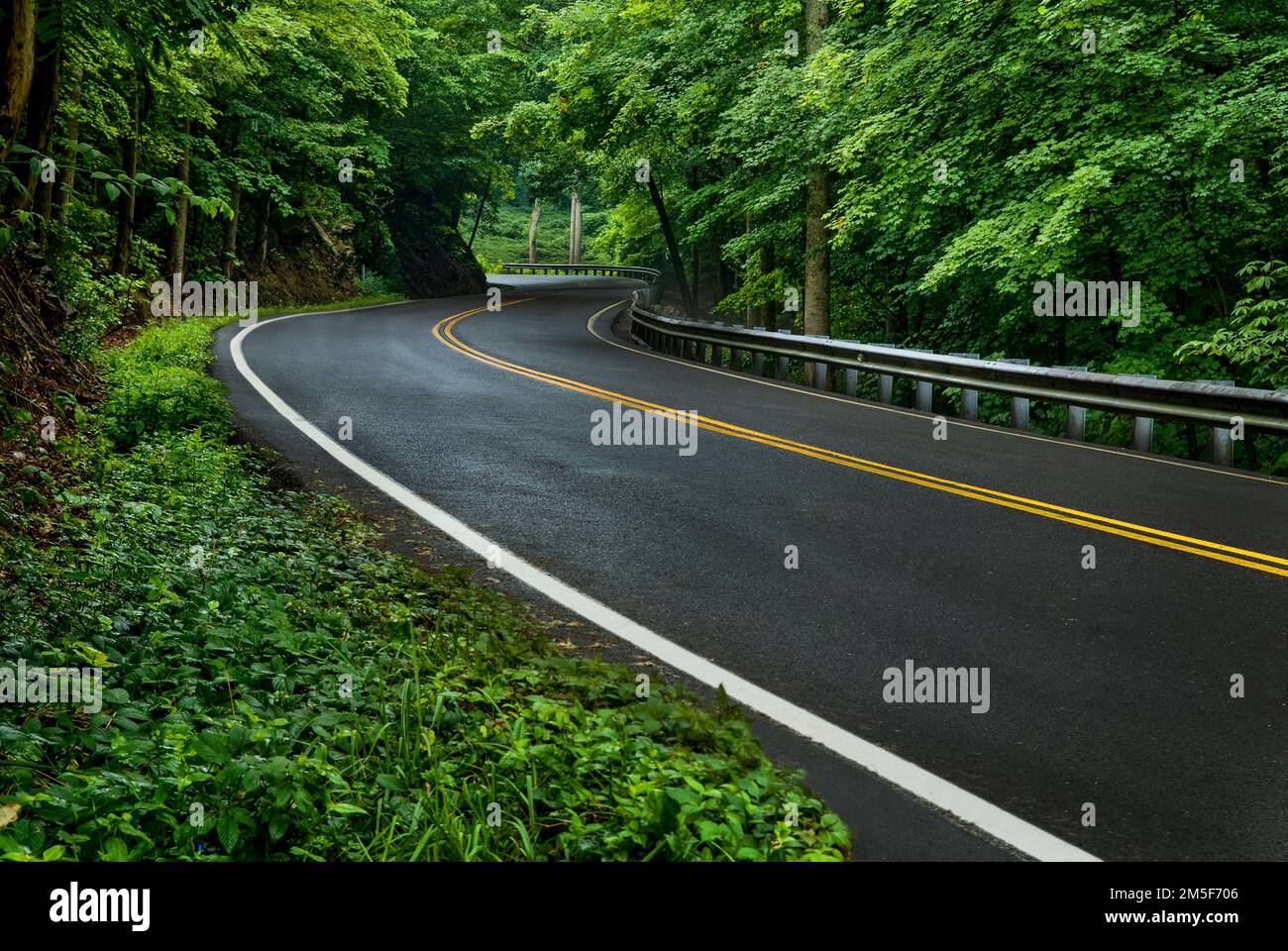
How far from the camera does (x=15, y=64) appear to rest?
6801 millimetres

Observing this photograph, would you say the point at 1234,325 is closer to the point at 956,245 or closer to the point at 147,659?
the point at 956,245

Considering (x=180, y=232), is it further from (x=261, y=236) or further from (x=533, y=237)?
(x=533, y=237)

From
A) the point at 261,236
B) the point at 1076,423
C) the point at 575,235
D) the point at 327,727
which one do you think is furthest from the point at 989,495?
the point at 575,235

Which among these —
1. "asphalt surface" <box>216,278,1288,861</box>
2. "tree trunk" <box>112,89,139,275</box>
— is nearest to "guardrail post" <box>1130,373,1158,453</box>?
"asphalt surface" <box>216,278,1288,861</box>

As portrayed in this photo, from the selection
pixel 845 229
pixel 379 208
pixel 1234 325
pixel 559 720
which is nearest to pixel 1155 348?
pixel 1234 325

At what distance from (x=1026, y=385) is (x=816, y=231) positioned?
9358 mm

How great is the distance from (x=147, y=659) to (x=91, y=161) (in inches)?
95.3

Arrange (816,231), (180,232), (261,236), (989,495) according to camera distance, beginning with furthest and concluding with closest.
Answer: (261,236), (180,232), (816,231), (989,495)

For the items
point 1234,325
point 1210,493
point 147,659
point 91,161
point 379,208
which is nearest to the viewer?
point 147,659

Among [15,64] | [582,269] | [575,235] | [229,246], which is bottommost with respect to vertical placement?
[15,64]

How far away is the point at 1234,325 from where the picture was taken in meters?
14.5

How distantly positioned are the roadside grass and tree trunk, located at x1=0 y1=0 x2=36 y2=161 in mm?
2261

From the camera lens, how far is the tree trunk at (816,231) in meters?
22.1

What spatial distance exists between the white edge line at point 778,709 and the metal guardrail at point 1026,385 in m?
7.88
